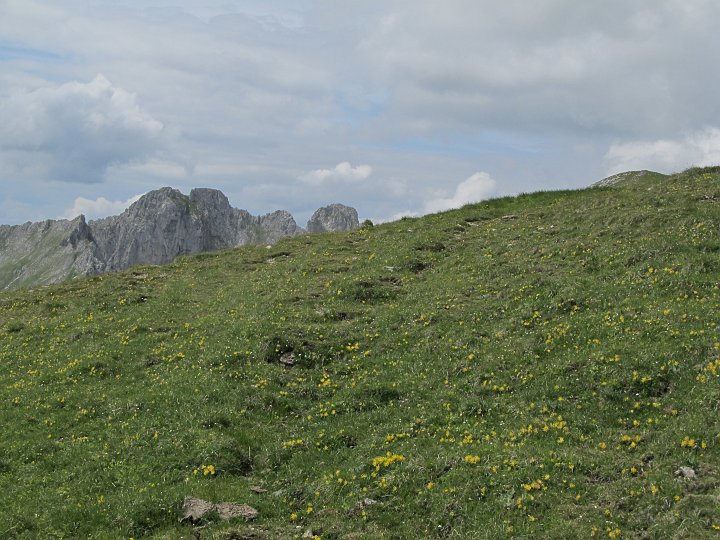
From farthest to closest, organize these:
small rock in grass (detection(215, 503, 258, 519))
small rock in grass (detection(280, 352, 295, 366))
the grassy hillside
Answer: small rock in grass (detection(280, 352, 295, 366))
small rock in grass (detection(215, 503, 258, 519))
the grassy hillside

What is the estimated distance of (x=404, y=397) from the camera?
765 inches

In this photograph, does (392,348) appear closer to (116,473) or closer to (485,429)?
(485,429)

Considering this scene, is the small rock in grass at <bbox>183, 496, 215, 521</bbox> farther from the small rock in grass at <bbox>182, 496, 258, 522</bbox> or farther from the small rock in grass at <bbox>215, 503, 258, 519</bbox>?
the small rock in grass at <bbox>215, 503, 258, 519</bbox>

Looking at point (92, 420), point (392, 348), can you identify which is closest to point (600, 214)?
point (392, 348)

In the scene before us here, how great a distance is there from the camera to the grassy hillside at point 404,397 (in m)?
13.5

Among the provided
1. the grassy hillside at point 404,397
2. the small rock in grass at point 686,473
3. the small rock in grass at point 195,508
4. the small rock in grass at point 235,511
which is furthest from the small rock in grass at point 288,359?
the small rock in grass at point 686,473

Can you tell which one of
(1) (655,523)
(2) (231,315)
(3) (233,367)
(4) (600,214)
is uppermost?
(4) (600,214)

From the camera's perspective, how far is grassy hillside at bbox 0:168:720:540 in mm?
13523

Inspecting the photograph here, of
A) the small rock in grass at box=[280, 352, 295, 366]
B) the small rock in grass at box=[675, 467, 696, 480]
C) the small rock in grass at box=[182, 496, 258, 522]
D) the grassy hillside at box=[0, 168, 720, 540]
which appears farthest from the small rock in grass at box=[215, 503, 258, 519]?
the small rock in grass at box=[675, 467, 696, 480]

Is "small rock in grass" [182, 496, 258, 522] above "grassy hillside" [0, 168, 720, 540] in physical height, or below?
below

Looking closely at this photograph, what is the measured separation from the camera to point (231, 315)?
28.6 meters

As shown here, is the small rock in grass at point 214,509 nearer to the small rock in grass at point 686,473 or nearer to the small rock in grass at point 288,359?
the small rock in grass at point 288,359

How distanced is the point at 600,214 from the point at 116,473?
90.4 ft

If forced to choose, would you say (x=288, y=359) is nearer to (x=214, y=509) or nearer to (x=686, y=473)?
(x=214, y=509)
